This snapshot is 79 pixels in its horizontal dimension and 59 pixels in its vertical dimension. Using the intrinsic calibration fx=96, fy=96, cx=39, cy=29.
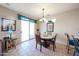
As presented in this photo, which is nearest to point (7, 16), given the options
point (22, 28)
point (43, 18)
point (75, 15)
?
point (22, 28)

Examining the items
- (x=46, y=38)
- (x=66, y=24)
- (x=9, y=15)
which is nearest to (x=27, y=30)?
(x=9, y=15)

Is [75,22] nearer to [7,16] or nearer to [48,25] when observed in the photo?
[48,25]

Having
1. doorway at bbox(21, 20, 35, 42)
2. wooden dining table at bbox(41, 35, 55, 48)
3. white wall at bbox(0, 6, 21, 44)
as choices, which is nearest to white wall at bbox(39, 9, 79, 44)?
wooden dining table at bbox(41, 35, 55, 48)

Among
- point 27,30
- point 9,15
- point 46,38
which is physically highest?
point 9,15

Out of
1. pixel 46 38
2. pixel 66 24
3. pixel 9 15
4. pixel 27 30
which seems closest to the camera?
pixel 9 15

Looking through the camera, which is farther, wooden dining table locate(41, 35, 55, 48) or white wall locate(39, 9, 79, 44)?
wooden dining table locate(41, 35, 55, 48)

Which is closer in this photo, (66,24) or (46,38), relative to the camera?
(66,24)

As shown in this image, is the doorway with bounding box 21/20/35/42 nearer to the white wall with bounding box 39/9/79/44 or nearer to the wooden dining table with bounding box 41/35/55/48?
the wooden dining table with bounding box 41/35/55/48

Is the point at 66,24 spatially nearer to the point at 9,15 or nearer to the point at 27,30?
the point at 27,30

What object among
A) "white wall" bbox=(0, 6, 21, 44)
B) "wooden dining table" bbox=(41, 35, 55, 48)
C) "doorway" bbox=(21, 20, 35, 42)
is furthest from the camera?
"wooden dining table" bbox=(41, 35, 55, 48)

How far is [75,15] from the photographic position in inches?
92.0

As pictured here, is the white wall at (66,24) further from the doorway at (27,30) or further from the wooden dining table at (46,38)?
the doorway at (27,30)

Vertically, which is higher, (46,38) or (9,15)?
(9,15)

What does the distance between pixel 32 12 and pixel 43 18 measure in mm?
336
